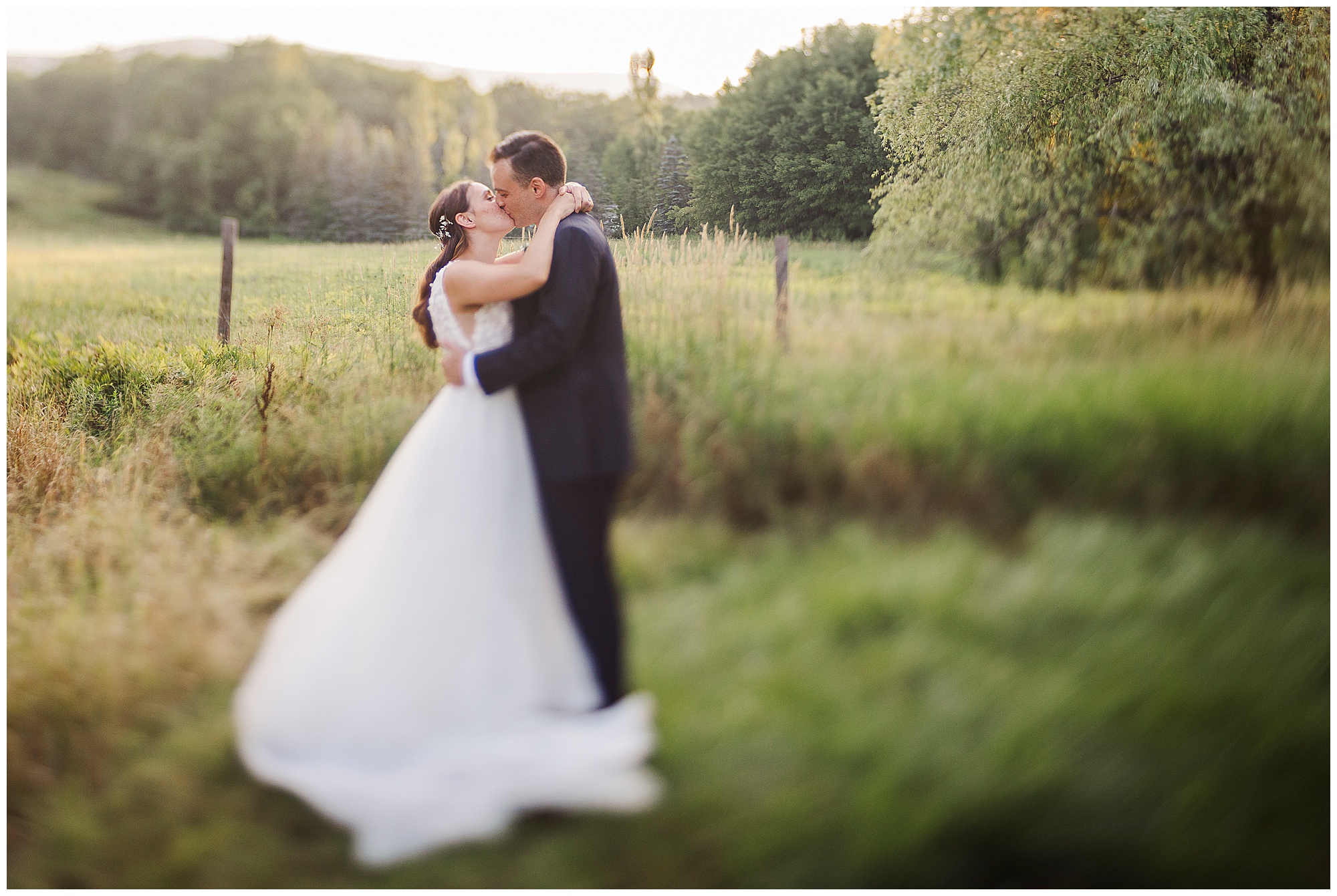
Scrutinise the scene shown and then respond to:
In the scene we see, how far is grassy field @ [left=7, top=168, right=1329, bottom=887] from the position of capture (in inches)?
100

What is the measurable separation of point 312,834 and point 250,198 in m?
4.51

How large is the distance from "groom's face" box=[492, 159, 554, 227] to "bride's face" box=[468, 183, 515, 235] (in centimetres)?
9

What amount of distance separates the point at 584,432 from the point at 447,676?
1.07m

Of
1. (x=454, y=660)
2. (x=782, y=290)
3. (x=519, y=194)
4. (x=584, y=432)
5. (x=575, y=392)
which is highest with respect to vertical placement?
(x=519, y=194)

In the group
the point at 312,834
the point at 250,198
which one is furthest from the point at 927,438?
the point at 250,198

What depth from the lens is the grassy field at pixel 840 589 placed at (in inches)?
100

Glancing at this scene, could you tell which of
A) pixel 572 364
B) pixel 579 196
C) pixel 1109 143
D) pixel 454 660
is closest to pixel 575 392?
pixel 572 364

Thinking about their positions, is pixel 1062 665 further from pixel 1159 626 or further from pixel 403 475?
pixel 403 475

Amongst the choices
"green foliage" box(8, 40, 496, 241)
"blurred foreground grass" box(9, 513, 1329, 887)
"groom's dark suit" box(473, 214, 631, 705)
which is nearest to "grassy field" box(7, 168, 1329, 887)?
"blurred foreground grass" box(9, 513, 1329, 887)

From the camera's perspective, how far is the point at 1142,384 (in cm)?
326

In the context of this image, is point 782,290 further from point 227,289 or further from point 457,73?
point 227,289

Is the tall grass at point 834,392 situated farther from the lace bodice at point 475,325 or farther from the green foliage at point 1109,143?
the lace bodice at point 475,325

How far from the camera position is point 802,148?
3896 millimetres

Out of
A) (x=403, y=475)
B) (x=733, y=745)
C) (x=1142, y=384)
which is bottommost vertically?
(x=733, y=745)
